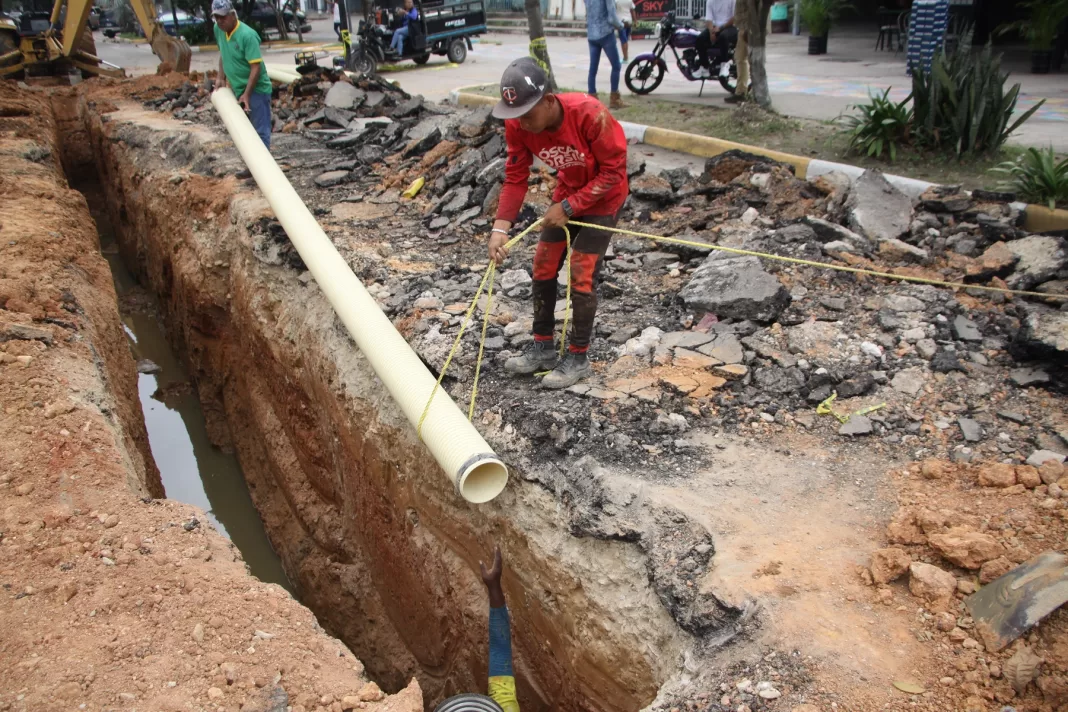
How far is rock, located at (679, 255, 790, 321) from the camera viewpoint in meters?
4.75

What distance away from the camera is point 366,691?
286cm

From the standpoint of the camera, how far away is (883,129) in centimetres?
738

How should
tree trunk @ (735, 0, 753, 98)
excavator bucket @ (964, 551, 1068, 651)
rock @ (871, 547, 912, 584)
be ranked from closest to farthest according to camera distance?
1. excavator bucket @ (964, 551, 1068, 651)
2. rock @ (871, 547, 912, 584)
3. tree trunk @ (735, 0, 753, 98)

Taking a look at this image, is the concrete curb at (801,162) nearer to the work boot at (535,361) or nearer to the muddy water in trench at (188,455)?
the work boot at (535,361)

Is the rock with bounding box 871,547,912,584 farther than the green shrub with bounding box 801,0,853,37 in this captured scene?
No

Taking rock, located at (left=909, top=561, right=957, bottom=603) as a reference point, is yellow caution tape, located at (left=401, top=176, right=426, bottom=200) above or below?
above

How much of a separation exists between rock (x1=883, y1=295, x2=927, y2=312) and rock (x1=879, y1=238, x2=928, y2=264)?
0.62 metres

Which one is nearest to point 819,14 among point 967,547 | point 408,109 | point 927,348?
point 408,109

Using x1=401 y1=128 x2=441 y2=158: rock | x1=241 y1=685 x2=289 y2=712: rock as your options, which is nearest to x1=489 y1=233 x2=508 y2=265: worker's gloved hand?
x1=241 y1=685 x2=289 y2=712: rock

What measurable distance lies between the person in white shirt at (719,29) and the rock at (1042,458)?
877 cm

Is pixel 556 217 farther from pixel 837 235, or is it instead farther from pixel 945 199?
pixel 945 199

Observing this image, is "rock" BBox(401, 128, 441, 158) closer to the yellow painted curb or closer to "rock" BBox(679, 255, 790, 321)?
the yellow painted curb

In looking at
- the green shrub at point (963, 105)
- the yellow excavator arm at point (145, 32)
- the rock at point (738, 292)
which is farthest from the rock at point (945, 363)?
the yellow excavator arm at point (145, 32)

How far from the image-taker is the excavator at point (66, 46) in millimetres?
13641
